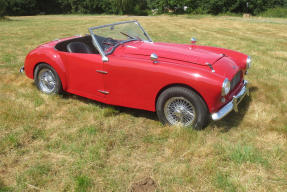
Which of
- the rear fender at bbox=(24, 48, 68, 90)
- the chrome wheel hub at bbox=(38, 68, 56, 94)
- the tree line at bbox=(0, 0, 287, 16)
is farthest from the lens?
the tree line at bbox=(0, 0, 287, 16)

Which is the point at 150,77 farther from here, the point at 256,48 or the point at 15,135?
the point at 256,48

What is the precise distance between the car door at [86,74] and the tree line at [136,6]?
3748cm

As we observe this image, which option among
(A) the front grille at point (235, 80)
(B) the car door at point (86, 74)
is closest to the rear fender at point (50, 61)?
(B) the car door at point (86, 74)

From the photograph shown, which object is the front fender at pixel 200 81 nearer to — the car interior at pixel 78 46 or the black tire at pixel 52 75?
the car interior at pixel 78 46

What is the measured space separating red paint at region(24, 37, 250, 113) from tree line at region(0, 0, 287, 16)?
122ft

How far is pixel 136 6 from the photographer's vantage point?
151 feet

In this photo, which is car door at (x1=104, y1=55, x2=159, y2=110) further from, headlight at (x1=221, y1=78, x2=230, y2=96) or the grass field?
headlight at (x1=221, y1=78, x2=230, y2=96)

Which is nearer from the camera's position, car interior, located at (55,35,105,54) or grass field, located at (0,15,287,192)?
grass field, located at (0,15,287,192)

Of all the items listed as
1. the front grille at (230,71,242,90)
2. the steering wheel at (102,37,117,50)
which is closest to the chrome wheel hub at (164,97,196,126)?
the front grille at (230,71,242,90)

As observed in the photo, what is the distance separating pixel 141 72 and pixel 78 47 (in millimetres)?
1610

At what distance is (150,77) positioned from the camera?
3537 mm

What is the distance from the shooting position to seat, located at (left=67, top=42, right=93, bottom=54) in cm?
450

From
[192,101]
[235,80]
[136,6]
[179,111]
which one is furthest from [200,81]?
[136,6]

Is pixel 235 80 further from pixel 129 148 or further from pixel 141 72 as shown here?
pixel 129 148
